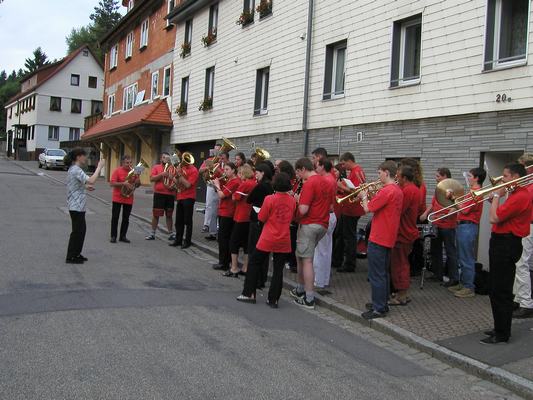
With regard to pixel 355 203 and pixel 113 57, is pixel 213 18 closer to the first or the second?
pixel 355 203

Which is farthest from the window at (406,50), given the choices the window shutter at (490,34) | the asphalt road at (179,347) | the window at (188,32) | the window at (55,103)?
the window at (55,103)

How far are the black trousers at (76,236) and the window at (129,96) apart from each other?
69.9 feet

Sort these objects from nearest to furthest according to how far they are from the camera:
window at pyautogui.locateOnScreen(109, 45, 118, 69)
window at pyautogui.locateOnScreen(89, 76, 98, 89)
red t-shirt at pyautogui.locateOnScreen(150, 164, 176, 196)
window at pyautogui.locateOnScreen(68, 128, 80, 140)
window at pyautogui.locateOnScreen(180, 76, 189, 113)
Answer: red t-shirt at pyautogui.locateOnScreen(150, 164, 176, 196), window at pyautogui.locateOnScreen(180, 76, 189, 113), window at pyautogui.locateOnScreen(109, 45, 118, 69), window at pyautogui.locateOnScreen(89, 76, 98, 89), window at pyautogui.locateOnScreen(68, 128, 80, 140)

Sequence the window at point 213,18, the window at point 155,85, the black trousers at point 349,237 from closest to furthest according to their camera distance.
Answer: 1. the black trousers at point 349,237
2. the window at point 213,18
3. the window at point 155,85

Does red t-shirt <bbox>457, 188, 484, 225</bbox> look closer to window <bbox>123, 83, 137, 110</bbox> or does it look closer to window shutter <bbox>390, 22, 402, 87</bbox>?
window shutter <bbox>390, 22, 402, 87</bbox>

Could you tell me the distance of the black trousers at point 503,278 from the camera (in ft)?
17.8

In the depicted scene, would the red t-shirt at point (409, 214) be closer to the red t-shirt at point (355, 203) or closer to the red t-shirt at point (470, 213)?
the red t-shirt at point (470, 213)

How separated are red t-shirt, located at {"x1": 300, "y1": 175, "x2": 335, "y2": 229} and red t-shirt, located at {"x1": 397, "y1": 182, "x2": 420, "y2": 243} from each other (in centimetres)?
96

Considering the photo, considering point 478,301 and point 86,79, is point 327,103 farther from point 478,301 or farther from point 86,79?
point 86,79

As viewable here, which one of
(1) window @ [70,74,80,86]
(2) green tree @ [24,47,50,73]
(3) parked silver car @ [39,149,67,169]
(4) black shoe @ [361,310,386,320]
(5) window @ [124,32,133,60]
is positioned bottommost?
(4) black shoe @ [361,310,386,320]

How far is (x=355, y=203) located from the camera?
897cm

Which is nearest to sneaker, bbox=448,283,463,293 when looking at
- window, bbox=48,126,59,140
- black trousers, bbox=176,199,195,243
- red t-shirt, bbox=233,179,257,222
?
red t-shirt, bbox=233,179,257,222

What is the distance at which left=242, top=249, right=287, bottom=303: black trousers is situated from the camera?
693cm

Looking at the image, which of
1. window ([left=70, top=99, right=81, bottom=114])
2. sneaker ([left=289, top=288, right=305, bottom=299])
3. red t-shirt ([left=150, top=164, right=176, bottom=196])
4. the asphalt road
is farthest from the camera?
window ([left=70, top=99, right=81, bottom=114])
